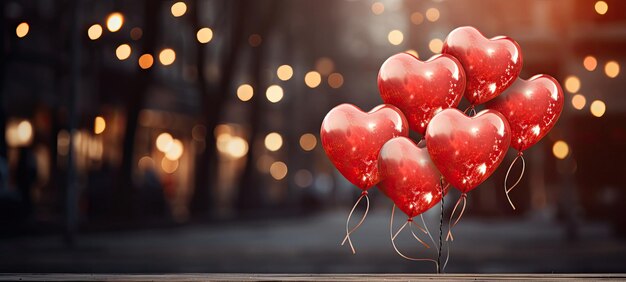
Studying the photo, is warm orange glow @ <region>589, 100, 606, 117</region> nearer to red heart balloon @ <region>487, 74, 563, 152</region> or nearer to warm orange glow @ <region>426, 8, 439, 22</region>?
warm orange glow @ <region>426, 8, 439, 22</region>

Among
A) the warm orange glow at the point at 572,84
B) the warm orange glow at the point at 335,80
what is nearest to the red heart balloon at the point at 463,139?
the warm orange glow at the point at 572,84

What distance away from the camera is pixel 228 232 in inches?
867

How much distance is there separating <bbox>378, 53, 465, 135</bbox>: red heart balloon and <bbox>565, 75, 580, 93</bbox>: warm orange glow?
1588 cm

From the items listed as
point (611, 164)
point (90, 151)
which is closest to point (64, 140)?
point (90, 151)

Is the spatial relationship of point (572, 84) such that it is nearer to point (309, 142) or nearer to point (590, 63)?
point (590, 63)

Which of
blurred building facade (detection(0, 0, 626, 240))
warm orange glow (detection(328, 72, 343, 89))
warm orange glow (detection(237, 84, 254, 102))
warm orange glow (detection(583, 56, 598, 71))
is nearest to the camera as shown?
blurred building facade (detection(0, 0, 626, 240))

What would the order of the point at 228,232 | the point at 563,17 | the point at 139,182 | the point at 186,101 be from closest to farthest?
the point at 563,17, the point at 228,232, the point at 139,182, the point at 186,101

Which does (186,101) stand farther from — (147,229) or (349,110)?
(349,110)

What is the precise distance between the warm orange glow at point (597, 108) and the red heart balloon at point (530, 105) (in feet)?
56.4

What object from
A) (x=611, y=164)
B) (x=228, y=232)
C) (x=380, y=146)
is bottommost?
(x=228, y=232)

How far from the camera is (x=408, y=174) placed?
482 cm

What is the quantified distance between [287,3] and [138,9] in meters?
5.40

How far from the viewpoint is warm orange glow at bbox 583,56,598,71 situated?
71.4 feet

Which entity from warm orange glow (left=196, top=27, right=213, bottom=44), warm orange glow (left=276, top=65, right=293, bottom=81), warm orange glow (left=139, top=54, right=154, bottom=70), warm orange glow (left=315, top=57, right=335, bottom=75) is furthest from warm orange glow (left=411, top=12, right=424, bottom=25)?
warm orange glow (left=315, top=57, right=335, bottom=75)
